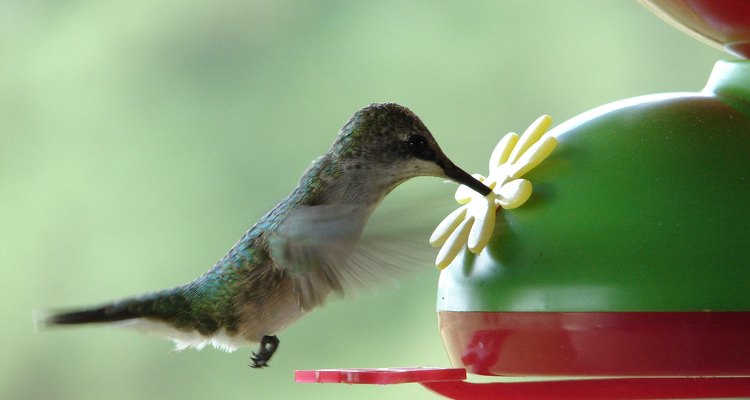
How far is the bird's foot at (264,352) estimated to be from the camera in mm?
2693

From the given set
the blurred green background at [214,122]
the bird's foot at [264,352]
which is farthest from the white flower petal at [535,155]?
the blurred green background at [214,122]

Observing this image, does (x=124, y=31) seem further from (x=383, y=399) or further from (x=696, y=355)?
(x=696, y=355)

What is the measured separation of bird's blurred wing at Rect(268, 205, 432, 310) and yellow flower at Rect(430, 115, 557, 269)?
0.11 meters

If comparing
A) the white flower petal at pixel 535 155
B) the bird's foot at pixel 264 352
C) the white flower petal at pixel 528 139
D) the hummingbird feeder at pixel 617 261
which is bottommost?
the bird's foot at pixel 264 352

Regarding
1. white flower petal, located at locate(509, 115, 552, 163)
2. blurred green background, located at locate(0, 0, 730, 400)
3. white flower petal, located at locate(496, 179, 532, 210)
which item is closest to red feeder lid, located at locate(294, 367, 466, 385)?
white flower petal, located at locate(496, 179, 532, 210)

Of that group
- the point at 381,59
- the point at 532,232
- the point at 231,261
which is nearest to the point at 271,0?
the point at 381,59

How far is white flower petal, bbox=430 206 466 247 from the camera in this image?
7.30 feet

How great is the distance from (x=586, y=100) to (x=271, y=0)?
1.50 metres

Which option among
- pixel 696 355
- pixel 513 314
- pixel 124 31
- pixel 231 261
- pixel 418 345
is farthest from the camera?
pixel 124 31

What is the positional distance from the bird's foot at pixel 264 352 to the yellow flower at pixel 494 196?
0.64m

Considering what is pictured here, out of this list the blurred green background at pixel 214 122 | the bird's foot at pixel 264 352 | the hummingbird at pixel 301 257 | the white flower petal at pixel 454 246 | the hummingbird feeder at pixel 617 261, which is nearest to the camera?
the hummingbird feeder at pixel 617 261

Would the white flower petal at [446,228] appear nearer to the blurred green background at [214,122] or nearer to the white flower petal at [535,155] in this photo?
the white flower petal at [535,155]

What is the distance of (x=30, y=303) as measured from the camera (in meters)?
4.77

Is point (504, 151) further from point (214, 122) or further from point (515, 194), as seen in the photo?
point (214, 122)
